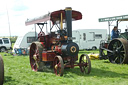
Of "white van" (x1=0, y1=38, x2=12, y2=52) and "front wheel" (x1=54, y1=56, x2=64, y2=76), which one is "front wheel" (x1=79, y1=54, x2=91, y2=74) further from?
"white van" (x1=0, y1=38, x2=12, y2=52)

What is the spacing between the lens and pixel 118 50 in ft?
27.8

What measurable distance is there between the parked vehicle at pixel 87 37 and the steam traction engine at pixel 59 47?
10146mm

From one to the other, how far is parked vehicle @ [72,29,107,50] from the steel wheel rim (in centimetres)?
857

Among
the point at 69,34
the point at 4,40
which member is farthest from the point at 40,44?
the point at 4,40

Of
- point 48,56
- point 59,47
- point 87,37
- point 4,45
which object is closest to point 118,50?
point 59,47

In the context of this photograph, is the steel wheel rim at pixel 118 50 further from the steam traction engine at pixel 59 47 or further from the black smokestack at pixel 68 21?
the black smokestack at pixel 68 21

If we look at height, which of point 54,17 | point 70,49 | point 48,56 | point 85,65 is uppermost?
point 54,17

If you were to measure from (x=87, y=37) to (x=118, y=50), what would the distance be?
9542mm

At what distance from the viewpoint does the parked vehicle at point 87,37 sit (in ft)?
57.8

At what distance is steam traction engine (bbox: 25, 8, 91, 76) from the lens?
6.04 m

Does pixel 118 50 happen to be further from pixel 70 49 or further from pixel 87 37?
pixel 87 37

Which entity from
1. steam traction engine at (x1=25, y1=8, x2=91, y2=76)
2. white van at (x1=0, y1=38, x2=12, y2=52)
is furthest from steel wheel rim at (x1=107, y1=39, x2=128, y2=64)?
white van at (x1=0, y1=38, x2=12, y2=52)

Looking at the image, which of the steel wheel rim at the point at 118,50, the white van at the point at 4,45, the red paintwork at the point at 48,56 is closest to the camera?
the red paintwork at the point at 48,56

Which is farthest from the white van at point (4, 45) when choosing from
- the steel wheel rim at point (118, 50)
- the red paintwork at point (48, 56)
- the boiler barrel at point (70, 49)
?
the boiler barrel at point (70, 49)
